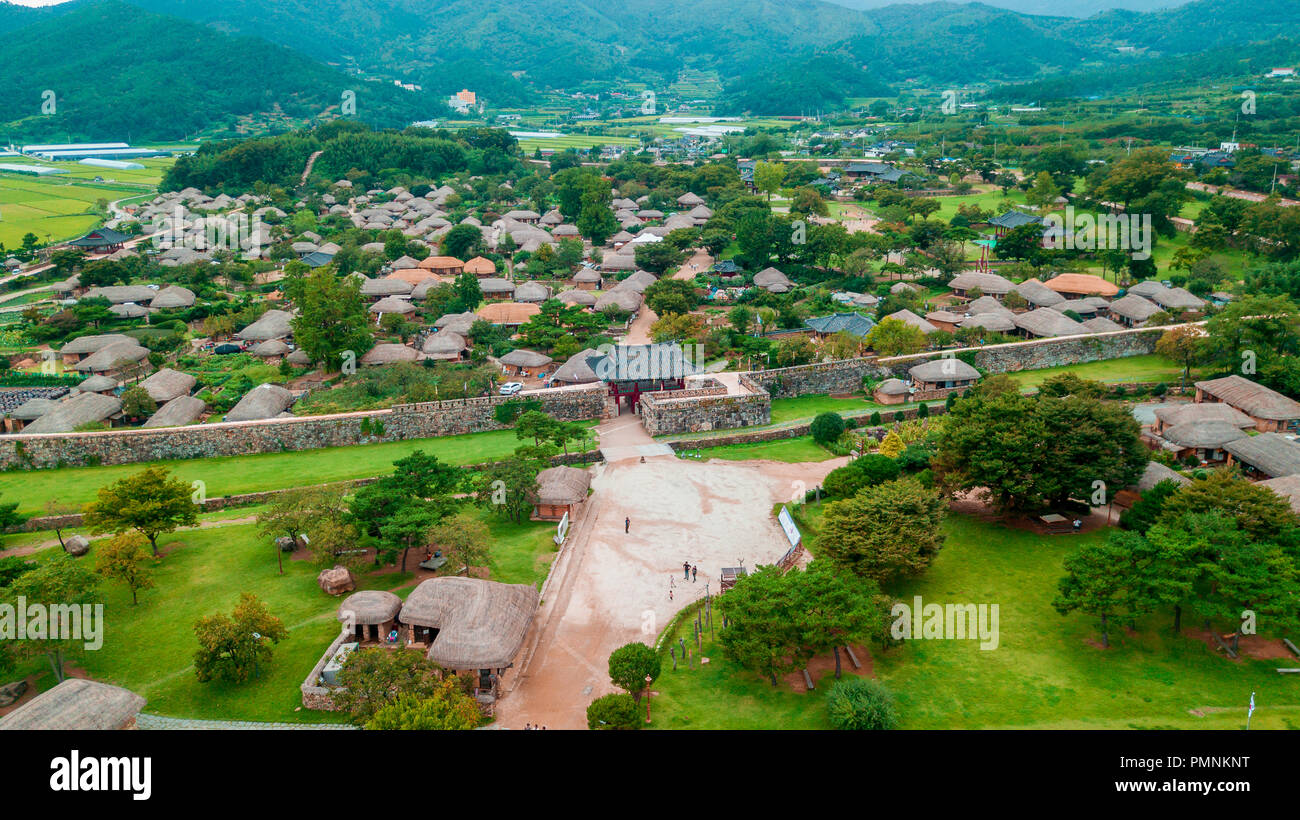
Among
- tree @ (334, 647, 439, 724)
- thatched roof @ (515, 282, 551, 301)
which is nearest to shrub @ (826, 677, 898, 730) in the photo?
tree @ (334, 647, 439, 724)

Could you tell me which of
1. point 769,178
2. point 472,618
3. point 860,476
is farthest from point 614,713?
point 769,178

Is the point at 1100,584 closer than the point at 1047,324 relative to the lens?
Yes

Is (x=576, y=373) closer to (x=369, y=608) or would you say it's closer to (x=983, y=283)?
(x=369, y=608)

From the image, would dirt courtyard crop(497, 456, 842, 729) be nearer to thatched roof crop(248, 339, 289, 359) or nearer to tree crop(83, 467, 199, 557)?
tree crop(83, 467, 199, 557)

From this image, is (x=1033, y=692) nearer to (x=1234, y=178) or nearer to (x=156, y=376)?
(x=156, y=376)

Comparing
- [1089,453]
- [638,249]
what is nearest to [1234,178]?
[638,249]

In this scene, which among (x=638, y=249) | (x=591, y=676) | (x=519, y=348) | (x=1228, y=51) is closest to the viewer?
(x=591, y=676)

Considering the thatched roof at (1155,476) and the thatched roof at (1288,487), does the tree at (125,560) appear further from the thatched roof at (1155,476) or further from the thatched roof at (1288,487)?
the thatched roof at (1288,487)
